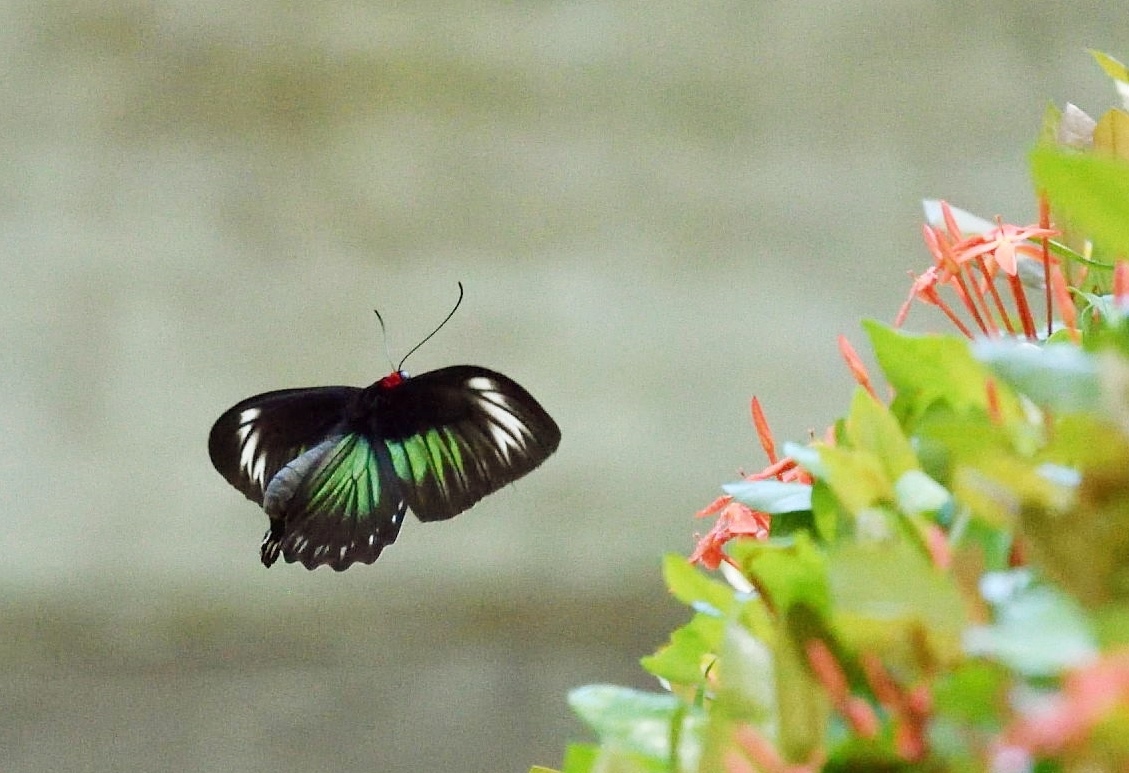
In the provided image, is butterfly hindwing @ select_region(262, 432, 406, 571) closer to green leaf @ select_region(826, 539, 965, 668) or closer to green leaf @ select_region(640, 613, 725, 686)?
green leaf @ select_region(640, 613, 725, 686)

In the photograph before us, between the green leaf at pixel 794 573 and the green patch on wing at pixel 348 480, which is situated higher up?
the green leaf at pixel 794 573

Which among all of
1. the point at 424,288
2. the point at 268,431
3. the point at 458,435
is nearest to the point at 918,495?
the point at 458,435

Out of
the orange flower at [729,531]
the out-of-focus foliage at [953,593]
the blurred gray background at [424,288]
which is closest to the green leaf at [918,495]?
the out-of-focus foliage at [953,593]

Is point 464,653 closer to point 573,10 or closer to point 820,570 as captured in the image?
point 573,10

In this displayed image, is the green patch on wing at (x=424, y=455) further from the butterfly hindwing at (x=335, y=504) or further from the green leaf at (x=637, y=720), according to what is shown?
the green leaf at (x=637, y=720)

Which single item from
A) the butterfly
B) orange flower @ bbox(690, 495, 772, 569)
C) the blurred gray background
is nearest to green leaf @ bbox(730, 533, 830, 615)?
orange flower @ bbox(690, 495, 772, 569)

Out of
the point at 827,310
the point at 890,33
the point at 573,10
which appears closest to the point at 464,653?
the point at 827,310
